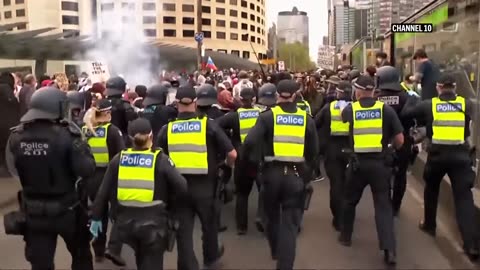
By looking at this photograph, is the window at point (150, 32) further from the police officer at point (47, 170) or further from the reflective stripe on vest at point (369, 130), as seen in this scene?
the police officer at point (47, 170)

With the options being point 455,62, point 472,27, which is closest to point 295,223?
point 472,27

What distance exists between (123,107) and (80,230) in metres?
2.73

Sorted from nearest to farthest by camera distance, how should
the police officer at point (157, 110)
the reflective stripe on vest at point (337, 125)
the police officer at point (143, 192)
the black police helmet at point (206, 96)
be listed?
the police officer at point (143, 192)
the black police helmet at point (206, 96)
the reflective stripe on vest at point (337, 125)
the police officer at point (157, 110)

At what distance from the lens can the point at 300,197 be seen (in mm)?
5695

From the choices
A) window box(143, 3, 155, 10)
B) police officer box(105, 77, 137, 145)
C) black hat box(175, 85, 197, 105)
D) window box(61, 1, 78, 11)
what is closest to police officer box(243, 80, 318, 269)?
black hat box(175, 85, 197, 105)

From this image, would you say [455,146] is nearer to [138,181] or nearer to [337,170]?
[337,170]

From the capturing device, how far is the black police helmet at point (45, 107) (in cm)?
476

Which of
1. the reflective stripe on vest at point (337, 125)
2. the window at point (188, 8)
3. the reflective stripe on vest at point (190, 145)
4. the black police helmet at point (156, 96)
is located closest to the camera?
the reflective stripe on vest at point (190, 145)

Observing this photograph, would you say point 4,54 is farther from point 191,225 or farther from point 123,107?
point 191,225

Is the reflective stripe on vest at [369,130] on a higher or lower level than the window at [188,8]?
lower

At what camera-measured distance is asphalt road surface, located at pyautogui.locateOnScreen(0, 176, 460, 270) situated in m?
6.31

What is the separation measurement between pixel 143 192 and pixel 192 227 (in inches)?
39.8

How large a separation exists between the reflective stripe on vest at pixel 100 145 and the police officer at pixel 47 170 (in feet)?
4.29

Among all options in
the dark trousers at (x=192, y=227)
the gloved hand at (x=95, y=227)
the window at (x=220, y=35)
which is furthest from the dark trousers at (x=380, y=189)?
the window at (x=220, y=35)
